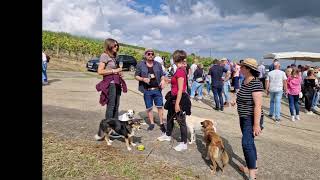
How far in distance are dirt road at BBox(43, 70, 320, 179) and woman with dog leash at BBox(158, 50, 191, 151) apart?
0.55 metres

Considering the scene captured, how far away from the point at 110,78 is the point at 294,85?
7.63m

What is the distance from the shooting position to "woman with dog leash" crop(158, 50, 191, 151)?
19.5 feet

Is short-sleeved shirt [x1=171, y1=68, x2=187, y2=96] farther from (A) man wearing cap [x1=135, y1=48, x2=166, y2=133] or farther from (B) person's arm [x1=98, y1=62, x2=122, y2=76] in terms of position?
(B) person's arm [x1=98, y1=62, x2=122, y2=76]

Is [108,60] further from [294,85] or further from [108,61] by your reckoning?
[294,85]

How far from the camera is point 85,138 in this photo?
6562 mm

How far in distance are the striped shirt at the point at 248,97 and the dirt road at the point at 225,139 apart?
3.77 feet

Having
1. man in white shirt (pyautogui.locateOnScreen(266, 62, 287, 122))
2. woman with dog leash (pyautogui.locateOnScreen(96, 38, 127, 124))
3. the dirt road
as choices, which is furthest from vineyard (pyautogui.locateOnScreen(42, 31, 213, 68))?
woman with dog leash (pyautogui.locateOnScreen(96, 38, 127, 124))

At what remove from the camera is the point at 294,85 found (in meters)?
11.5
